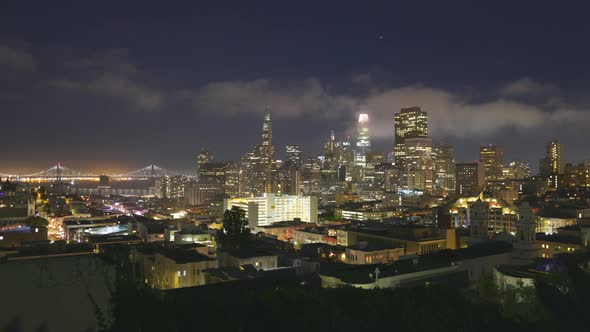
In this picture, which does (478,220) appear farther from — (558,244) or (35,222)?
(35,222)

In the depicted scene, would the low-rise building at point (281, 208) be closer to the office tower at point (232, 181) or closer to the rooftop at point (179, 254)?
the rooftop at point (179, 254)

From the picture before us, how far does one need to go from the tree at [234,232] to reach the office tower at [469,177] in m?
94.5

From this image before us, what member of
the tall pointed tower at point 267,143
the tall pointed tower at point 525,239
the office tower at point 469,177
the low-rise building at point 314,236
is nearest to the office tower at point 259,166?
the tall pointed tower at point 267,143

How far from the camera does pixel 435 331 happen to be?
792 centimetres

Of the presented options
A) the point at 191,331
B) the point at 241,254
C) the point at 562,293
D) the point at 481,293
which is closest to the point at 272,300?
the point at 191,331

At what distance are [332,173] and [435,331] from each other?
155 meters

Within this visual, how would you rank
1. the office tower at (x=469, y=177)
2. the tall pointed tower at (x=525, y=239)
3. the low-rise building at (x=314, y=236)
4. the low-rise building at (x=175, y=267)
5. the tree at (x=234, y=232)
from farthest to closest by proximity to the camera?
the office tower at (x=469, y=177) → the low-rise building at (x=314, y=236) → the tree at (x=234, y=232) → the tall pointed tower at (x=525, y=239) → the low-rise building at (x=175, y=267)

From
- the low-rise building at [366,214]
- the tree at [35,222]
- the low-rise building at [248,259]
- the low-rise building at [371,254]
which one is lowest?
the low-rise building at [366,214]

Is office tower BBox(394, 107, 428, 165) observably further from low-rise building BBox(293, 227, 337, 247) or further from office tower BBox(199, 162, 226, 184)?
low-rise building BBox(293, 227, 337, 247)

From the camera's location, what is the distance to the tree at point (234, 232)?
3022 centimetres

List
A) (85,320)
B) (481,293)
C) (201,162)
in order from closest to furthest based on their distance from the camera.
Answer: (85,320) → (481,293) → (201,162)

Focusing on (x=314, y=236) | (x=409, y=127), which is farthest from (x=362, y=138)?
(x=314, y=236)

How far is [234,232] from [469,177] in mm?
101367

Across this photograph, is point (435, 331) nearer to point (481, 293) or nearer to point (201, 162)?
point (481, 293)
